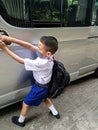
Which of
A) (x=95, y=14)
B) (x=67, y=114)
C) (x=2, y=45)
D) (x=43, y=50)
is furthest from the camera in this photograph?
(x=95, y=14)

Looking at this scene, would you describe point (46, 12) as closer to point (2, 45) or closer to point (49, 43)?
point (49, 43)

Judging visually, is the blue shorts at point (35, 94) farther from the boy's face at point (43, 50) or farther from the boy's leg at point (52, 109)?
the boy's face at point (43, 50)

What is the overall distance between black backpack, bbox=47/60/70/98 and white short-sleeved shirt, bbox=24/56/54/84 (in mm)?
74

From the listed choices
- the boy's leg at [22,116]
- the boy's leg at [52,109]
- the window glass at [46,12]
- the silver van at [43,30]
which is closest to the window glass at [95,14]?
the silver van at [43,30]

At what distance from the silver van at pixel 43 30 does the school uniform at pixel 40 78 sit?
0.50 ft

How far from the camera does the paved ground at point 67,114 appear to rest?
3.27m

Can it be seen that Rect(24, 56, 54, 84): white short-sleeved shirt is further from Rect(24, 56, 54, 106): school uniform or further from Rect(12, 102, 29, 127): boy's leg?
Rect(12, 102, 29, 127): boy's leg

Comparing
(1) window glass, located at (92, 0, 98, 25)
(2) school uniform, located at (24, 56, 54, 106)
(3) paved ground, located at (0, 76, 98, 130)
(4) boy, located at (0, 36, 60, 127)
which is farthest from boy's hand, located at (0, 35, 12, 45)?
(1) window glass, located at (92, 0, 98, 25)

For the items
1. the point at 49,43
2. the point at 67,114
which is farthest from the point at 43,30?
the point at 67,114

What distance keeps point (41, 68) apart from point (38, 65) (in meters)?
0.07

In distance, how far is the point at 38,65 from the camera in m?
2.89

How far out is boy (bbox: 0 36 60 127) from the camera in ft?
9.14

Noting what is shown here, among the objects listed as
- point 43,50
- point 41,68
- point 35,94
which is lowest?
point 35,94

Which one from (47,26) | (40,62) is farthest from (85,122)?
(47,26)
